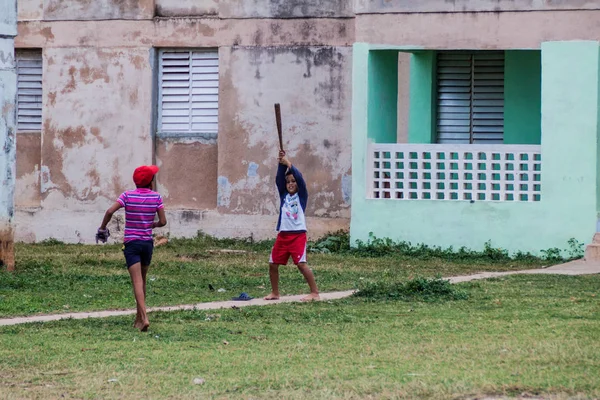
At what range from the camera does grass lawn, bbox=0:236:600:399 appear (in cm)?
884

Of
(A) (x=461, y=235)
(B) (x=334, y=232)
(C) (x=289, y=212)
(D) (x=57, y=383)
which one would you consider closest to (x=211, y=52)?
(B) (x=334, y=232)

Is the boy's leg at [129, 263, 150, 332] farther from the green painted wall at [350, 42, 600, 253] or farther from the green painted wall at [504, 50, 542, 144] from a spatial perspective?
the green painted wall at [504, 50, 542, 144]

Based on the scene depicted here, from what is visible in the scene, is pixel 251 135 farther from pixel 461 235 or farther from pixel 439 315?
pixel 439 315

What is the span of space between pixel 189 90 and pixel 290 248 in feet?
32.0

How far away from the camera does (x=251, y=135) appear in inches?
884

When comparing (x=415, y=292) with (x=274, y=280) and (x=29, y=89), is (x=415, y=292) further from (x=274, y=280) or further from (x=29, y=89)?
(x=29, y=89)

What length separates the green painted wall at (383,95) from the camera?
66.9ft

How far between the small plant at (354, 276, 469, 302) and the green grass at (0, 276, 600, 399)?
23 cm

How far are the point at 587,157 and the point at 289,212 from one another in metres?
7.01

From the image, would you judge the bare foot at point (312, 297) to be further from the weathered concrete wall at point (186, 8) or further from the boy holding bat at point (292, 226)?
the weathered concrete wall at point (186, 8)

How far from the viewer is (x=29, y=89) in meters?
23.8

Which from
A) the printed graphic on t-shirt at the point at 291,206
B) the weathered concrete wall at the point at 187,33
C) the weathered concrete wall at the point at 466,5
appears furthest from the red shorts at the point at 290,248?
the weathered concrete wall at the point at 187,33

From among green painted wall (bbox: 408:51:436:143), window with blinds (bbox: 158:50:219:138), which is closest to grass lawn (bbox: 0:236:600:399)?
green painted wall (bbox: 408:51:436:143)

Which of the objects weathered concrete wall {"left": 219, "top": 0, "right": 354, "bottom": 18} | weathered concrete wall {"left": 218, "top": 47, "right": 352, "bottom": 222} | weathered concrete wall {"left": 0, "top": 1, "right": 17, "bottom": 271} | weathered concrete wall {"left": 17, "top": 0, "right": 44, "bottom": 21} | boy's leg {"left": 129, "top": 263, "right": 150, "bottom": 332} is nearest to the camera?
boy's leg {"left": 129, "top": 263, "right": 150, "bottom": 332}
